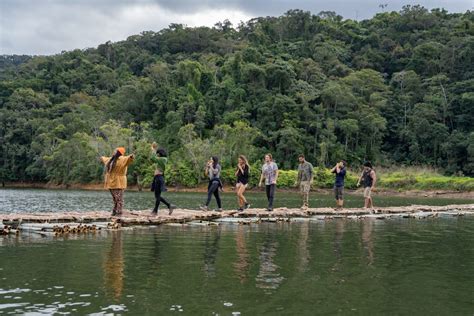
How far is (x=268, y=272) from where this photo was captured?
362 inches

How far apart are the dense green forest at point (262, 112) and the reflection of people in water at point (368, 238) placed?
53.3m

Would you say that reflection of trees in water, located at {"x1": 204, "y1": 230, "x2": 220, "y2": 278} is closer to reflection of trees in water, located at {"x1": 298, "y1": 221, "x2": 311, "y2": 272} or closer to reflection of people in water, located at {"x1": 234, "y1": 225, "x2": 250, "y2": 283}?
reflection of people in water, located at {"x1": 234, "y1": 225, "x2": 250, "y2": 283}

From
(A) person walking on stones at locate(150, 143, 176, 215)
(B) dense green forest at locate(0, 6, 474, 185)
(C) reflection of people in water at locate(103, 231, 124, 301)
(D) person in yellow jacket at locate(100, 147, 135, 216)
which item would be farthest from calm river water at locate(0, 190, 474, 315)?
(B) dense green forest at locate(0, 6, 474, 185)

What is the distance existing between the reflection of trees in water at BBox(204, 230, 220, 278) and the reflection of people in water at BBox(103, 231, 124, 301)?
1409 millimetres

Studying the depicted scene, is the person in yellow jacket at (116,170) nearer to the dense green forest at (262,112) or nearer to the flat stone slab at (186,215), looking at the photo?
the flat stone slab at (186,215)

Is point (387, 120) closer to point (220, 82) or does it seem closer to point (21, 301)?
point (220, 82)

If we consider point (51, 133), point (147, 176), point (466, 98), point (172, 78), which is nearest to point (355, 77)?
point (466, 98)

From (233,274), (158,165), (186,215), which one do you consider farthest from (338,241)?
(158,165)

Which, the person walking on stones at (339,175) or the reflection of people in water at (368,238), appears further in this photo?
the person walking on stones at (339,175)

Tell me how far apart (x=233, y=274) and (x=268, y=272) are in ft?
2.08

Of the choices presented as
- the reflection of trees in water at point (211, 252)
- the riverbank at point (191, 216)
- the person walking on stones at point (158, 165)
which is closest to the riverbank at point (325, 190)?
the riverbank at point (191, 216)

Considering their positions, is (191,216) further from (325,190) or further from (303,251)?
(325,190)

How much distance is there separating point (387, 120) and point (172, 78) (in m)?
36.7

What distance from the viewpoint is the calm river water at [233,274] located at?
697 centimetres
